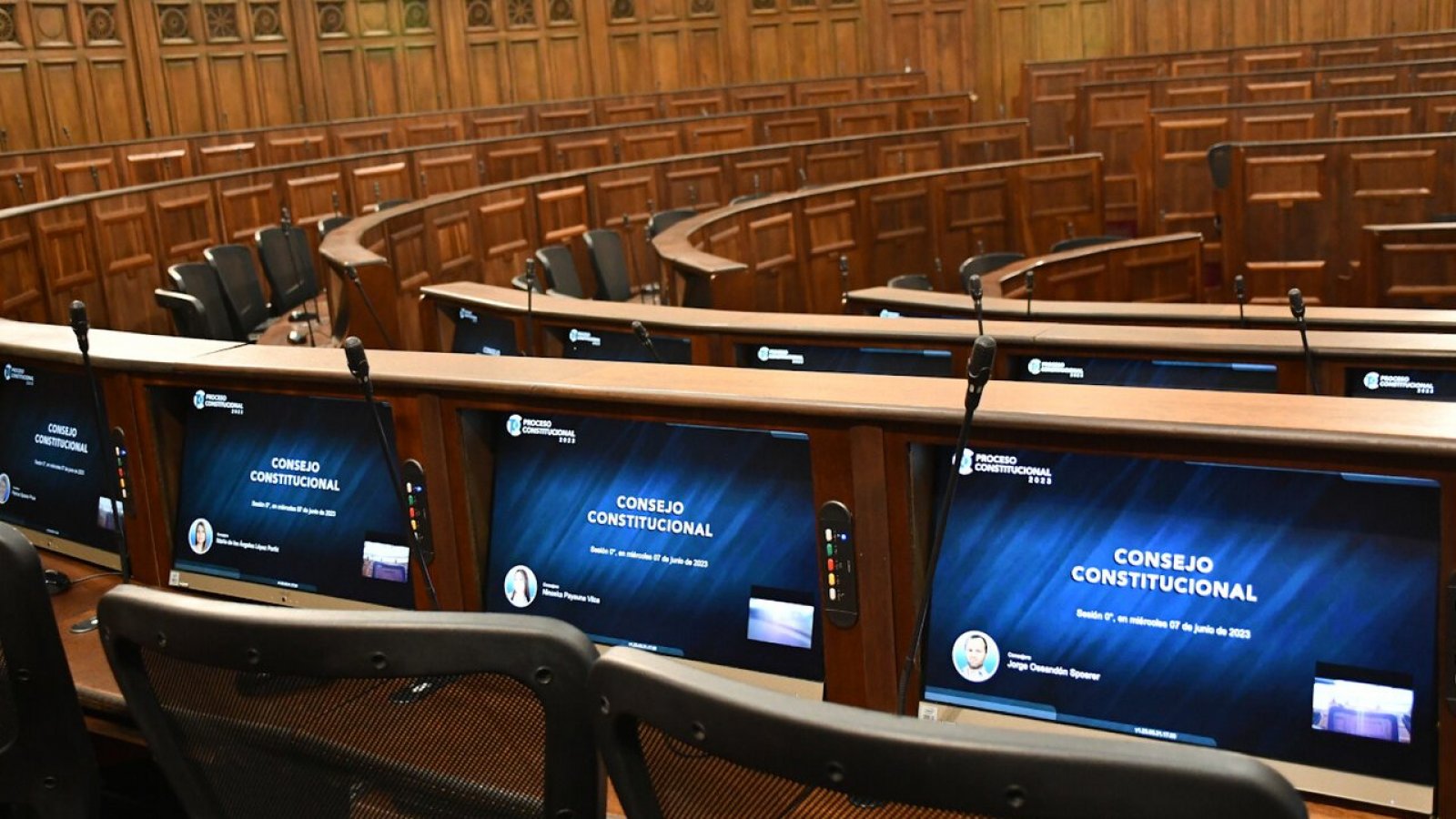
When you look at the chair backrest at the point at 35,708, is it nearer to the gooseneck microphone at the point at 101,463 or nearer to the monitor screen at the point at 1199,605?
the gooseneck microphone at the point at 101,463

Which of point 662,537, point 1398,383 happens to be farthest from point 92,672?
point 1398,383

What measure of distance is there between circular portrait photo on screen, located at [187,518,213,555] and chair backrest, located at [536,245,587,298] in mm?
3831

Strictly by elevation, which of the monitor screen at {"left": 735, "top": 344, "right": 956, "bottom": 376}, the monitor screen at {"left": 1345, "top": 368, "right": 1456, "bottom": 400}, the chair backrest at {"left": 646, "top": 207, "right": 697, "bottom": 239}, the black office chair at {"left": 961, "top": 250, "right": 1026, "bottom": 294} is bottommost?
the black office chair at {"left": 961, "top": 250, "right": 1026, "bottom": 294}

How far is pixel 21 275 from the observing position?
22.0 feet

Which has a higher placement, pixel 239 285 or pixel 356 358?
pixel 356 358

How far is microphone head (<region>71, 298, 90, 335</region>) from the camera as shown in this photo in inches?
95.8

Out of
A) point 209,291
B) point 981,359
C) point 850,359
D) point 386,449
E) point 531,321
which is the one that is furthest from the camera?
point 209,291

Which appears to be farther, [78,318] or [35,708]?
[78,318]

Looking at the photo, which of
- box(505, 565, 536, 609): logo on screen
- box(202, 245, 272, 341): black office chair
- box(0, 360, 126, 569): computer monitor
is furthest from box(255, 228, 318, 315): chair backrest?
box(505, 565, 536, 609): logo on screen

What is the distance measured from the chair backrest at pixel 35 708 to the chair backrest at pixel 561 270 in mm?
4725

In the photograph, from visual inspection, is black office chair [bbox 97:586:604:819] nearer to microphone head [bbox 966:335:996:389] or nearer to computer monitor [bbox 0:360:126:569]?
microphone head [bbox 966:335:996:389]

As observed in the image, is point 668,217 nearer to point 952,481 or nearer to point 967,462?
point 967,462

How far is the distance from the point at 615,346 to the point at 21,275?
14.0 ft

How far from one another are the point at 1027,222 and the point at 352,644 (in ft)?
27.4
